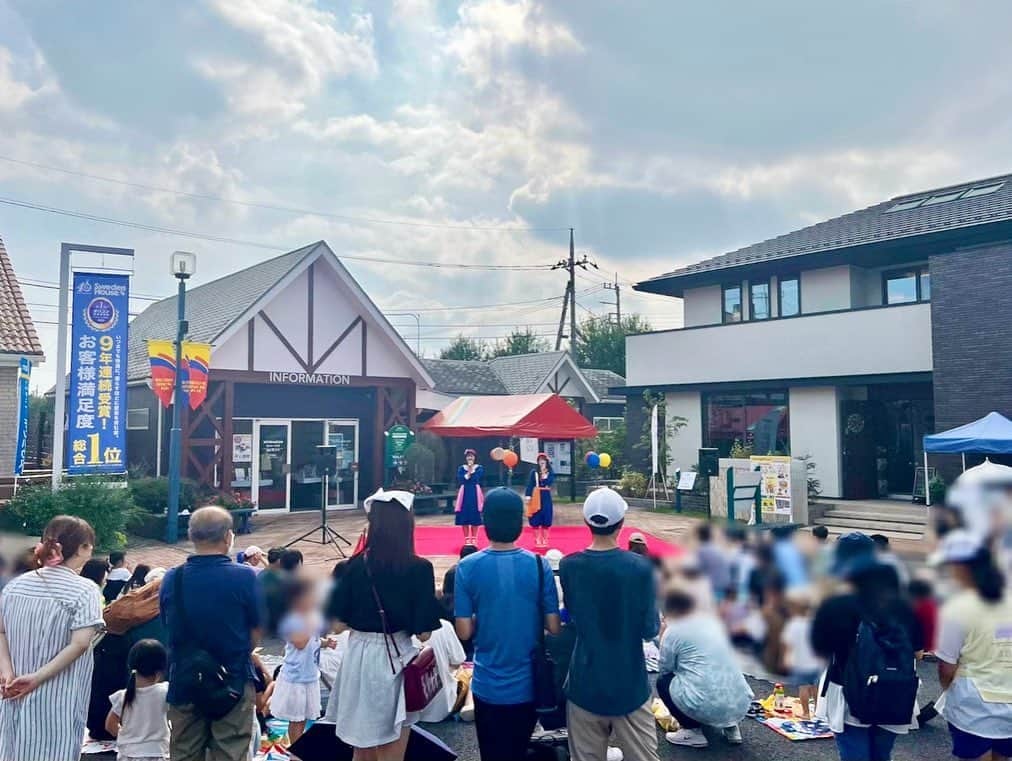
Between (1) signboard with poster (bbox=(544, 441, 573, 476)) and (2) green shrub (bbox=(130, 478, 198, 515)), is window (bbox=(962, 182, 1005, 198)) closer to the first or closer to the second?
(1) signboard with poster (bbox=(544, 441, 573, 476))

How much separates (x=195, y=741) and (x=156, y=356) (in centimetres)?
1044

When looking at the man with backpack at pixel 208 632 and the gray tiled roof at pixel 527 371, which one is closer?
the man with backpack at pixel 208 632

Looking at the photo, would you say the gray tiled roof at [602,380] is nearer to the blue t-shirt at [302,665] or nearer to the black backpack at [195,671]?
the blue t-shirt at [302,665]

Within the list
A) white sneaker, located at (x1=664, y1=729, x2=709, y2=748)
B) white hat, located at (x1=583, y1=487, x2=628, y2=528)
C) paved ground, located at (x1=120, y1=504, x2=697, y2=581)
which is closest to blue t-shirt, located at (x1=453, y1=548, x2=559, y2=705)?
white hat, located at (x1=583, y1=487, x2=628, y2=528)

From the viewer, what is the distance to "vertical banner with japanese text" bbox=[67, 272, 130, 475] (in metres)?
10.8

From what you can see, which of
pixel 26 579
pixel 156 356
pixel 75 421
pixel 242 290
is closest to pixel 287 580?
pixel 26 579

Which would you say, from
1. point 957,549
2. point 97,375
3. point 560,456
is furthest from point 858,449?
point 957,549

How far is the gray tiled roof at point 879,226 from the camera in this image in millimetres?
14016

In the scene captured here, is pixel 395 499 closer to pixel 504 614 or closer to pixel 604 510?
pixel 504 614

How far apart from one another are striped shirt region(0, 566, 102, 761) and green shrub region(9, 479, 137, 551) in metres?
7.81

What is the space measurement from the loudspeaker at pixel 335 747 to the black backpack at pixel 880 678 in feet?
5.91

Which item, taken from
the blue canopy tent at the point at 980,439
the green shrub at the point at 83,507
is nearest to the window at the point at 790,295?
the blue canopy tent at the point at 980,439

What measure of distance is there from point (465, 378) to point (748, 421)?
1136 centimetres

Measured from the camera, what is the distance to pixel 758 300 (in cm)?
1702
